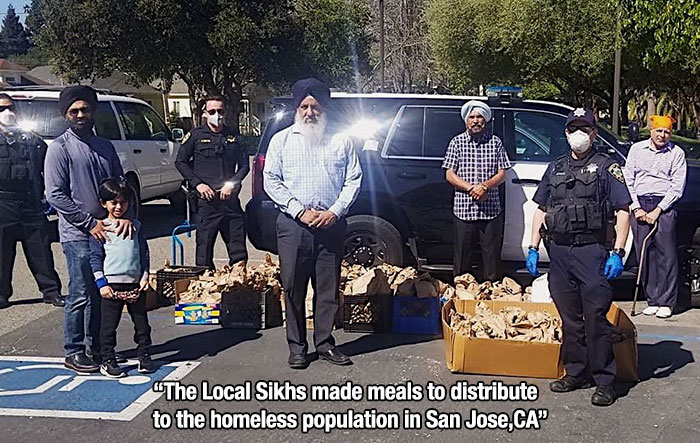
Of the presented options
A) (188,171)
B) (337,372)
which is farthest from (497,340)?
(188,171)

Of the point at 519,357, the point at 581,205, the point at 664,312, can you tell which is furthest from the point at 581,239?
the point at 664,312

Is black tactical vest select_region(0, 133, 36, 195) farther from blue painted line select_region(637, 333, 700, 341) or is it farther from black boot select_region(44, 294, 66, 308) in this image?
blue painted line select_region(637, 333, 700, 341)

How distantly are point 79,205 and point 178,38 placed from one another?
89.3 feet

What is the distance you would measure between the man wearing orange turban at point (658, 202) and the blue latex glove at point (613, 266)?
2068 mm

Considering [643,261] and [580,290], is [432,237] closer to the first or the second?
[643,261]

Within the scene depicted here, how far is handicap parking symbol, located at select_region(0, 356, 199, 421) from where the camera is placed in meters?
4.84

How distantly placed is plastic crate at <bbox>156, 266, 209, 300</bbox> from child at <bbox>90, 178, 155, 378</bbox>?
5.88ft

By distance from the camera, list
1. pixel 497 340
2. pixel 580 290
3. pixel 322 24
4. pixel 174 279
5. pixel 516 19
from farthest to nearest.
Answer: pixel 322 24
pixel 516 19
pixel 174 279
pixel 497 340
pixel 580 290

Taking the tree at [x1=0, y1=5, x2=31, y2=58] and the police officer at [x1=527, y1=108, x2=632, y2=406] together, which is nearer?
the police officer at [x1=527, y1=108, x2=632, y2=406]

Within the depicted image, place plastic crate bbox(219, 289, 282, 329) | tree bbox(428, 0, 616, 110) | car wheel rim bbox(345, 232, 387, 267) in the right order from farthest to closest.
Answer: tree bbox(428, 0, 616, 110)
car wheel rim bbox(345, 232, 387, 267)
plastic crate bbox(219, 289, 282, 329)

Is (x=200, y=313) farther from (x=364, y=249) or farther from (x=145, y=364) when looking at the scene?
(x=364, y=249)

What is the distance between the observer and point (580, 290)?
4953mm

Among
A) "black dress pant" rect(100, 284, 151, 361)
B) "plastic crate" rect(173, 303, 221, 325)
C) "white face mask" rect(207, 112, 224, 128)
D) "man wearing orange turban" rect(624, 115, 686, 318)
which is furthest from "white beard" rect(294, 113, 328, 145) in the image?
"man wearing orange turban" rect(624, 115, 686, 318)

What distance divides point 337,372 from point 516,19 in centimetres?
2203
